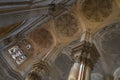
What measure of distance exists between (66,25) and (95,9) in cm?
167

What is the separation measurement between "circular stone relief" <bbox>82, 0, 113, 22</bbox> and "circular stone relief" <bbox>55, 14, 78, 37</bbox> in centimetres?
72

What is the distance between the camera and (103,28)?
12555 mm

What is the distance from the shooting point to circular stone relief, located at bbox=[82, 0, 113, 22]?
42.2ft

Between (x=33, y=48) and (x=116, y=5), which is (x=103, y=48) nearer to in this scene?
(x=116, y=5)

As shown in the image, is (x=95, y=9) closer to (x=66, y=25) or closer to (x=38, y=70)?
(x=66, y=25)

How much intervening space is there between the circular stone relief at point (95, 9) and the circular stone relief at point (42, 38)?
2.17 metres

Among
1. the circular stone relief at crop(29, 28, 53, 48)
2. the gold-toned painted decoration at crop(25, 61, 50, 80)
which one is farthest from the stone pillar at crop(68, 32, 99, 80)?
the circular stone relief at crop(29, 28, 53, 48)

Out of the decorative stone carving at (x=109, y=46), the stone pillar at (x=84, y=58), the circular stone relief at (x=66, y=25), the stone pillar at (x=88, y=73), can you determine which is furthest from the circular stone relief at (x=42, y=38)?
the stone pillar at (x=88, y=73)

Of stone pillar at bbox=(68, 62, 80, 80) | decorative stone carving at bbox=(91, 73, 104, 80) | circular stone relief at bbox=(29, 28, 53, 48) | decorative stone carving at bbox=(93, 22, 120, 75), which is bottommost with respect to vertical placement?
decorative stone carving at bbox=(91, 73, 104, 80)

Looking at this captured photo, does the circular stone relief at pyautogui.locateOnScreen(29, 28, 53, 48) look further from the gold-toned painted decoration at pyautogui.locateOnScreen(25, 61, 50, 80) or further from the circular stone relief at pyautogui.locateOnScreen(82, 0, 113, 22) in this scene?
the circular stone relief at pyautogui.locateOnScreen(82, 0, 113, 22)

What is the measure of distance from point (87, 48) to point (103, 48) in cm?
266

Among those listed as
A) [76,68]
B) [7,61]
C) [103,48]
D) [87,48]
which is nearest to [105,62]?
[103,48]

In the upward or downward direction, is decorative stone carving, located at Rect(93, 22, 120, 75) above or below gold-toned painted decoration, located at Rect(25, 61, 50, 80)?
above

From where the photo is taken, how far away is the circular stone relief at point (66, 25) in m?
13.3
